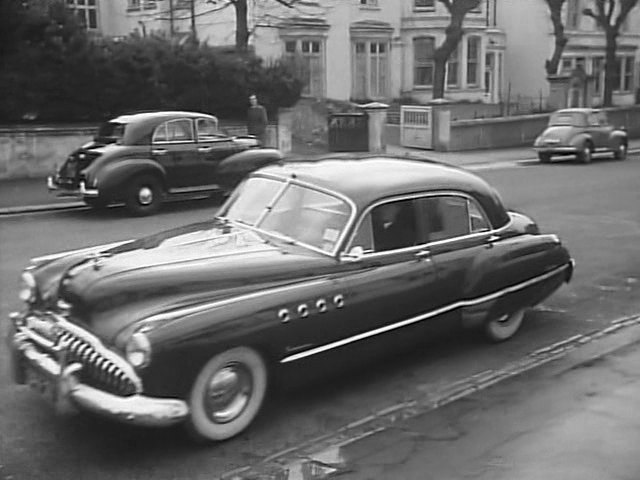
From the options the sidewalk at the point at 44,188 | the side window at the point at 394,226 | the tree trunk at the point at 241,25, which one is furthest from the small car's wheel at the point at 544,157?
the side window at the point at 394,226

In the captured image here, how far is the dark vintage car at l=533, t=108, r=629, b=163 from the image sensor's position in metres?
24.5

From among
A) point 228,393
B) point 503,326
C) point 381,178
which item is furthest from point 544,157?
point 228,393

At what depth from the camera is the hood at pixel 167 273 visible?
4.89 m

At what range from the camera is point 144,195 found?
14141 millimetres

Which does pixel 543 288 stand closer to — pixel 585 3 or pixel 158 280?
pixel 158 280

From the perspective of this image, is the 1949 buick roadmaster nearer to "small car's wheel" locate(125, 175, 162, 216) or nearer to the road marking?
the road marking

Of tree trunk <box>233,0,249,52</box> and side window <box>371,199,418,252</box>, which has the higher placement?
tree trunk <box>233,0,249,52</box>

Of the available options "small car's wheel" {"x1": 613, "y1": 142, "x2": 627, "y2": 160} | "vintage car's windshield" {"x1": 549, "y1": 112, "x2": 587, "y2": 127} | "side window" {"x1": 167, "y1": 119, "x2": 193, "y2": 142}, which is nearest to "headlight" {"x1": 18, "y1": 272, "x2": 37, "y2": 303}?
"side window" {"x1": 167, "y1": 119, "x2": 193, "y2": 142}

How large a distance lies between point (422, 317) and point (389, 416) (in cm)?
92

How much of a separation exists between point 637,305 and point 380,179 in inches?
139

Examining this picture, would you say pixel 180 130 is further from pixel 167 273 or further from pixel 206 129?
pixel 167 273

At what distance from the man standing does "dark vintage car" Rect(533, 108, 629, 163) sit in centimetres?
842

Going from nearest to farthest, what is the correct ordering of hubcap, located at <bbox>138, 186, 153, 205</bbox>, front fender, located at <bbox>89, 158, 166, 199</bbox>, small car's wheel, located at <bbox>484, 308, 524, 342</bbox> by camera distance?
small car's wheel, located at <bbox>484, 308, 524, 342</bbox> → front fender, located at <bbox>89, 158, 166, 199</bbox> → hubcap, located at <bbox>138, 186, 153, 205</bbox>

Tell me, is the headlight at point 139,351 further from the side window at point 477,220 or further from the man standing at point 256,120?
the man standing at point 256,120
